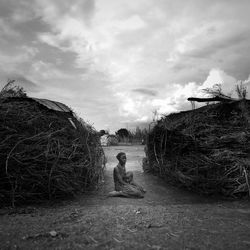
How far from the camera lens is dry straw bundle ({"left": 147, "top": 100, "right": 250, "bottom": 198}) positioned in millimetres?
7000

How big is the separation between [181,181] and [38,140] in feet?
15.4

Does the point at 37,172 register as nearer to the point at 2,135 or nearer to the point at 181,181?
the point at 2,135

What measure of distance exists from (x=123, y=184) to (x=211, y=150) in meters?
2.84

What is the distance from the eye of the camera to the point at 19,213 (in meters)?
5.39

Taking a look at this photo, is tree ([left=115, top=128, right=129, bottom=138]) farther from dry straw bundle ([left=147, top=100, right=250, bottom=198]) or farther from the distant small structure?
dry straw bundle ([left=147, top=100, right=250, bottom=198])

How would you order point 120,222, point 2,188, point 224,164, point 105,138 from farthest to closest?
1. point 105,138
2. point 224,164
3. point 2,188
4. point 120,222

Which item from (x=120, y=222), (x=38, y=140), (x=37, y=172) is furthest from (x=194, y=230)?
(x=38, y=140)

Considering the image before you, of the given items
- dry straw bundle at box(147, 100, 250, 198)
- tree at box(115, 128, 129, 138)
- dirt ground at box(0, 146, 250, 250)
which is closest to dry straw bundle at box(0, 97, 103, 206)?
dirt ground at box(0, 146, 250, 250)

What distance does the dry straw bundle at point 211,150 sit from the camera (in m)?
7.00

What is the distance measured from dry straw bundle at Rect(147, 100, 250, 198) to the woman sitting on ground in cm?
171

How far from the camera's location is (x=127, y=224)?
4617mm

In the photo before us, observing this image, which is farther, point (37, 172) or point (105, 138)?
point (105, 138)

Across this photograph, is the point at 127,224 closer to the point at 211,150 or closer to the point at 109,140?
the point at 211,150

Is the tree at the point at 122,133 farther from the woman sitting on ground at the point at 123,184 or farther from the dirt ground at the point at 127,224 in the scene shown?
the dirt ground at the point at 127,224
